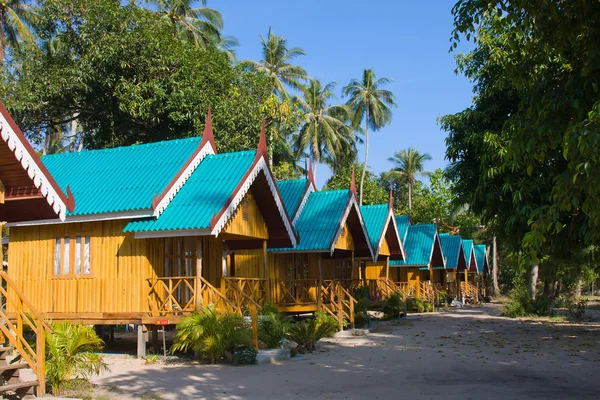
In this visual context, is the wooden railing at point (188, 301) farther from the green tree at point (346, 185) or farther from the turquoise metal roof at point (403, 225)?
the green tree at point (346, 185)

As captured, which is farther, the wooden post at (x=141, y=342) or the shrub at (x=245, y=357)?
the wooden post at (x=141, y=342)

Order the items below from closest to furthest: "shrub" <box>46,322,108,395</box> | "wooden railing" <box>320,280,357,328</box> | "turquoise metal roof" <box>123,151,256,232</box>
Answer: "shrub" <box>46,322,108,395</box>, "turquoise metal roof" <box>123,151,256,232</box>, "wooden railing" <box>320,280,357,328</box>

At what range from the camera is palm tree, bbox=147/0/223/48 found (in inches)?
1578

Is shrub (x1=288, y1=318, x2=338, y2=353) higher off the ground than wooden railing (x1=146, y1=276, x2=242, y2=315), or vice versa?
wooden railing (x1=146, y1=276, x2=242, y2=315)

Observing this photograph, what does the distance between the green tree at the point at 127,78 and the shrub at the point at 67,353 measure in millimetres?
18406

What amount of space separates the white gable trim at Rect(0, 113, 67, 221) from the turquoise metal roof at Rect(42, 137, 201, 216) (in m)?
5.98

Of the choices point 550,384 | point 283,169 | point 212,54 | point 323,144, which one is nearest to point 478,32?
point 550,384

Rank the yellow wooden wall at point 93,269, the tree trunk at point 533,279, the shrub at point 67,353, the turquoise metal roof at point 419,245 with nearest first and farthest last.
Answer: the shrub at point 67,353 < the yellow wooden wall at point 93,269 < the turquoise metal roof at point 419,245 < the tree trunk at point 533,279

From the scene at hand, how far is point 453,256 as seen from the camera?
43.3m

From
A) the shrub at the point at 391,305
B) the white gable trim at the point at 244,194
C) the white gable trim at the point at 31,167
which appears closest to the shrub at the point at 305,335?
the white gable trim at the point at 244,194

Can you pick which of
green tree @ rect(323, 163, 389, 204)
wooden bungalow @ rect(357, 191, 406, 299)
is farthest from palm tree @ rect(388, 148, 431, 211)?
wooden bungalow @ rect(357, 191, 406, 299)

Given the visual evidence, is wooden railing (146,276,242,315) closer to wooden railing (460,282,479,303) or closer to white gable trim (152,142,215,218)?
white gable trim (152,142,215,218)

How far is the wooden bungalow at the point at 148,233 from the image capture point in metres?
15.6

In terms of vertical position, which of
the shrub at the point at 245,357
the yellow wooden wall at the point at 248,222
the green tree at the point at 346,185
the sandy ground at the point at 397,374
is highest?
the green tree at the point at 346,185
